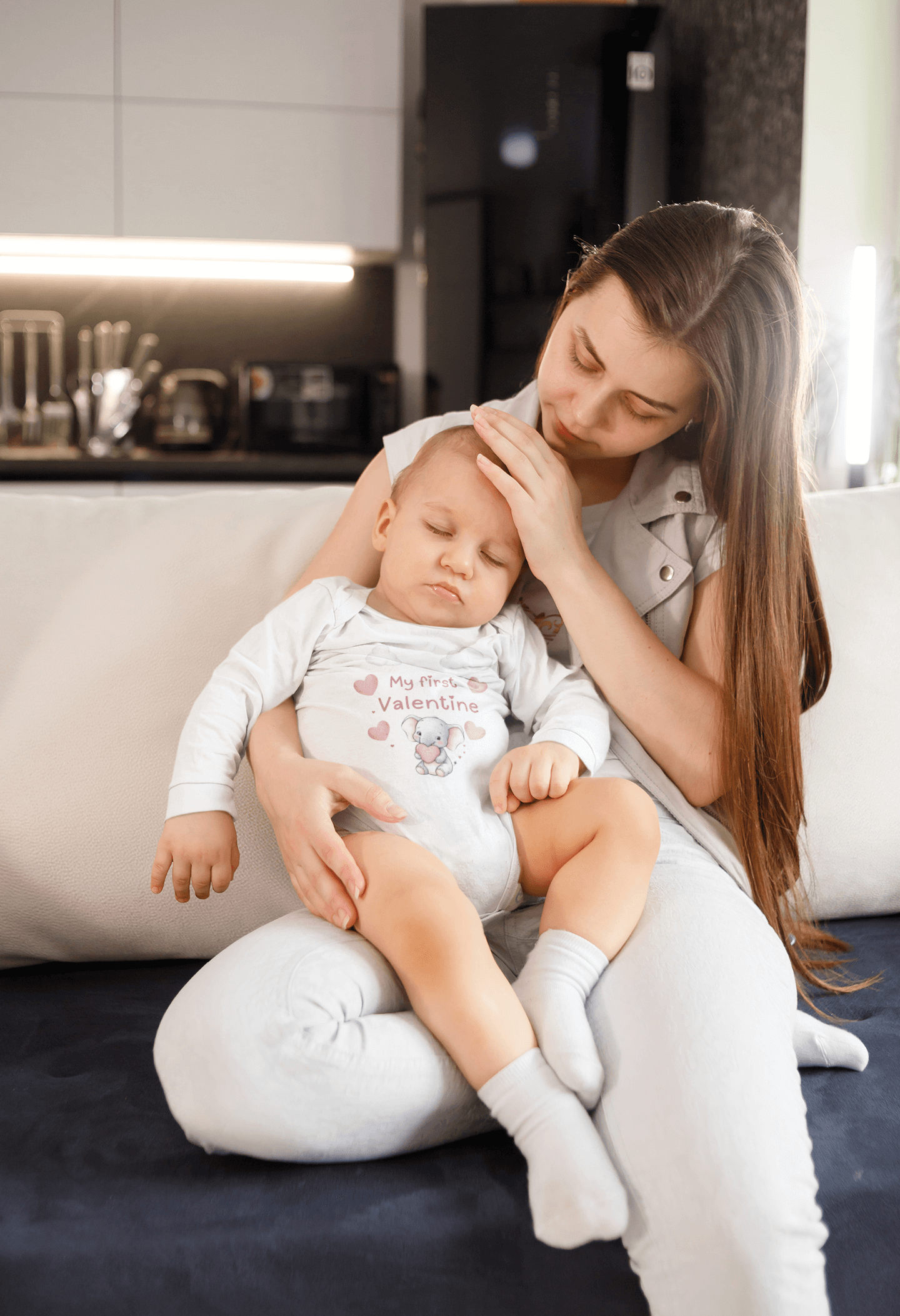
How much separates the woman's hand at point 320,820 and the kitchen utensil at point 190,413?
8.35ft

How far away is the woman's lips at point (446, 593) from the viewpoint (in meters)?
1.01

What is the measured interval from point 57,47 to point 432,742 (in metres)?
3.01

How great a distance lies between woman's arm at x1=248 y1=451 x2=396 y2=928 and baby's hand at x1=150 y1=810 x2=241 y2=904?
0.18 feet

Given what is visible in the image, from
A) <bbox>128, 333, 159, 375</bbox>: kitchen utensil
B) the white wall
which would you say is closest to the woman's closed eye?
the white wall

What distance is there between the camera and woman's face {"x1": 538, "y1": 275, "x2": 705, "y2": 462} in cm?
102

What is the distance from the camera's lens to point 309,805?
0.88 metres

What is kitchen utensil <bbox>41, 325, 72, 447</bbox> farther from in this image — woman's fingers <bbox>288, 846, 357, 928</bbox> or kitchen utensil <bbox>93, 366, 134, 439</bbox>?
woman's fingers <bbox>288, 846, 357, 928</bbox>

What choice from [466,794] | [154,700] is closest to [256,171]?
[154,700]

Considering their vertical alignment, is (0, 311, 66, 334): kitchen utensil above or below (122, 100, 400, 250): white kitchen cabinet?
below

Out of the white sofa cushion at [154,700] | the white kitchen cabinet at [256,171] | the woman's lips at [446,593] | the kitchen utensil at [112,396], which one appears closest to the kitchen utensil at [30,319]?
the kitchen utensil at [112,396]

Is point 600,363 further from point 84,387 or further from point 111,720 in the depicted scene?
point 84,387

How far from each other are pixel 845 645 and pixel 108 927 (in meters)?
0.86

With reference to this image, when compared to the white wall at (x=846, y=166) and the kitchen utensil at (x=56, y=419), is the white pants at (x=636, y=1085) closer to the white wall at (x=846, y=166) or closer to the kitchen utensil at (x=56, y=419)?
the white wall at (x=846, y=166)

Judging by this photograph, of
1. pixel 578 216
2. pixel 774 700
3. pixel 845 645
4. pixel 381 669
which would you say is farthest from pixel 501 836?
pixel 578 216
